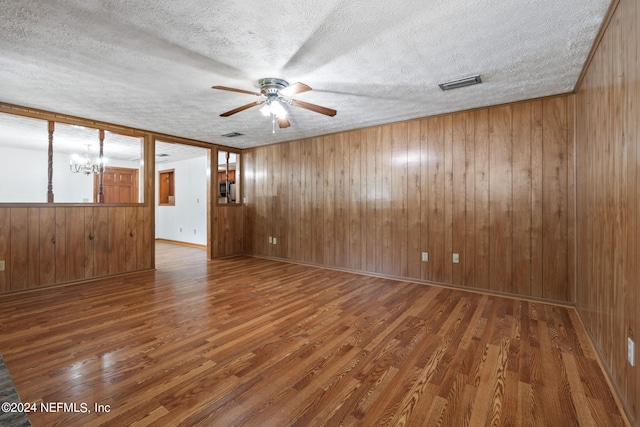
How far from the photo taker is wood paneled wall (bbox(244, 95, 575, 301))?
327cm

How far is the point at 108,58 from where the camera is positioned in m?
2.40

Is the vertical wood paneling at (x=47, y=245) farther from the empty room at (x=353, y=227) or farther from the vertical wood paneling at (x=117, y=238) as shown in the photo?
the vertical wood paneling at (x=117, y=238)

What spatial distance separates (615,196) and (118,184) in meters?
9.43

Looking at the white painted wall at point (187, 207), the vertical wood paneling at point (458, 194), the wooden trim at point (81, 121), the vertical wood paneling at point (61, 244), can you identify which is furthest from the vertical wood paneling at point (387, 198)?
the white painted wall at point (187, 207)

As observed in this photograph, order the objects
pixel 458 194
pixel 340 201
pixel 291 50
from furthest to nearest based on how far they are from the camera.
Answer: pixel 340 201 → pixel 458 194 → pixel 291 50

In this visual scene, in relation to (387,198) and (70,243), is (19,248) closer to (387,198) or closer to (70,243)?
(70,243)

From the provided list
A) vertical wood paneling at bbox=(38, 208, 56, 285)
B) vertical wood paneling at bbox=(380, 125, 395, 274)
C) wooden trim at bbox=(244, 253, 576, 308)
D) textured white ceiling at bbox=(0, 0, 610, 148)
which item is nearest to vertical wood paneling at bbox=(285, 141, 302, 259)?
wooden trim at bbox=(244, 253, 576, 308)

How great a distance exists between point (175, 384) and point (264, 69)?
2511 mm

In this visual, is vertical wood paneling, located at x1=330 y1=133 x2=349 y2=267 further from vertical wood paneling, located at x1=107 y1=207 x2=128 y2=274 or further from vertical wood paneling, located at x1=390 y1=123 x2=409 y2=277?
vertical wood paneling, located at x1=107 y1=207 x2=128 y2=274

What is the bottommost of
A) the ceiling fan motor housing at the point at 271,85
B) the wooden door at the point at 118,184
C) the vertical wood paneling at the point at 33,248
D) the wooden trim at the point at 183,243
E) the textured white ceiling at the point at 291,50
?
the wooden trim at the point at 183,243

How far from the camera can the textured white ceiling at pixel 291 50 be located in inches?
71.9

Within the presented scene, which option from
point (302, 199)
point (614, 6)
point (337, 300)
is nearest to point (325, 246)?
point (302, 199)

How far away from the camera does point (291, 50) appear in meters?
2.28

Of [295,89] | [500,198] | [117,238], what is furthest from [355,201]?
[117,238]
